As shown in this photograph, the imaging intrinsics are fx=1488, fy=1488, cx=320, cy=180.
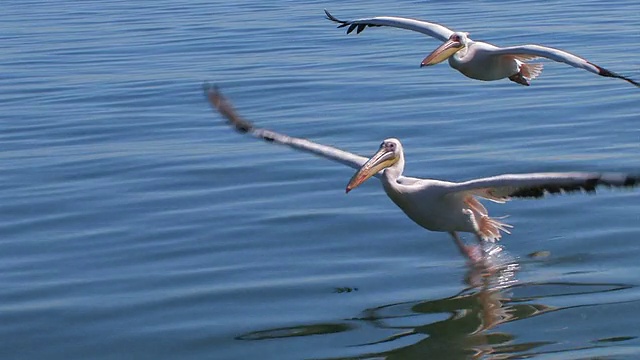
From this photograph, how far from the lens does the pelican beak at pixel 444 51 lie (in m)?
13.1

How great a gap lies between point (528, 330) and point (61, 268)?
355 cm

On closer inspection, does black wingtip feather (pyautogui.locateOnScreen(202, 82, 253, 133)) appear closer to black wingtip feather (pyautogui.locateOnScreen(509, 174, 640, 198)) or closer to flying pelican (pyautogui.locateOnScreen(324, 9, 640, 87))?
black wingtip feather (pyautogui.locateOnScreen(509, 174, 640, 198))

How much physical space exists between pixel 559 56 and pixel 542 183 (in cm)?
309

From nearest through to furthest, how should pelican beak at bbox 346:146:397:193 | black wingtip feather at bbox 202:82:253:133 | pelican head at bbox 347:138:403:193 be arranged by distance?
pelican beak at bbox 346:146:397:193
pelican head at bbox 347:138:403:193
black wingtip feather at bbox 202:82:253:133

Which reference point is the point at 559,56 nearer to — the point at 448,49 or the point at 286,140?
the point at 448,49

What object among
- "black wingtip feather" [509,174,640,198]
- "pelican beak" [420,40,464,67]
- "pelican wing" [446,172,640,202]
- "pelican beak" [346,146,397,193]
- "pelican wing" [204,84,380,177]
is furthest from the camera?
"pelican beak" [420,40,464,67]

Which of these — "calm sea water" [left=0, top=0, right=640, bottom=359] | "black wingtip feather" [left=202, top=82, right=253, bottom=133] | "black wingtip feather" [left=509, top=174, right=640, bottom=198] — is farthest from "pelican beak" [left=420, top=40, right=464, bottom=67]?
"black wingtip feather" [left=509, top=174, right=640, bottom=198]

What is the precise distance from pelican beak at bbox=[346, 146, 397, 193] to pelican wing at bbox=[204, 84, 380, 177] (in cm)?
20

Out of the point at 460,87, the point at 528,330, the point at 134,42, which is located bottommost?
the point at 528,330

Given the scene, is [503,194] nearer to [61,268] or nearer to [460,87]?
[61,268]

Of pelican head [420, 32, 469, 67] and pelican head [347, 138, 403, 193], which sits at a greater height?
pelican head [420, 32, 469, 67]

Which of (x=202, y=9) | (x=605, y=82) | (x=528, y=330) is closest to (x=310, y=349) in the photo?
(x=528, y=330)

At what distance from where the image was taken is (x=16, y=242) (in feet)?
37.5

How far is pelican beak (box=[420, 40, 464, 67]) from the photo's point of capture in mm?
13055
